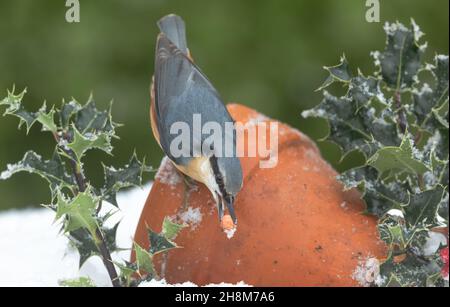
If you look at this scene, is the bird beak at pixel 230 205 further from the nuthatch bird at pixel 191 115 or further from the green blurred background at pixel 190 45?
the green blurred background at pixel 190 45

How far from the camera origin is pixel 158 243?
2.17m

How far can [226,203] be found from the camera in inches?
92.2

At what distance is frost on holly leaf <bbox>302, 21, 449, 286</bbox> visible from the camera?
2242mm

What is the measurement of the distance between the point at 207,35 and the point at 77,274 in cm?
222

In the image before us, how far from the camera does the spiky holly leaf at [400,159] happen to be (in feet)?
7.45

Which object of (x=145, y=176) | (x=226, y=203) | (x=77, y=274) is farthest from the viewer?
(x=145, y=176)

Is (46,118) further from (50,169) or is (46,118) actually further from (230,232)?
(230,232)

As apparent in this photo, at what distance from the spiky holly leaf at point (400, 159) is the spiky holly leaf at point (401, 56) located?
24cm

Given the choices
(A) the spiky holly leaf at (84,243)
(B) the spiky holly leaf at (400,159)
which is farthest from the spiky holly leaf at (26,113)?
(B) the spiky holly leaf at (400,159)

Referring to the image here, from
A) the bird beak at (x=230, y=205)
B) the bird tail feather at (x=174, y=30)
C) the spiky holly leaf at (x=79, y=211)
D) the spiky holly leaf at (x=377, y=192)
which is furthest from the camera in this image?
the bird tail feather at (x=174, y=30)
